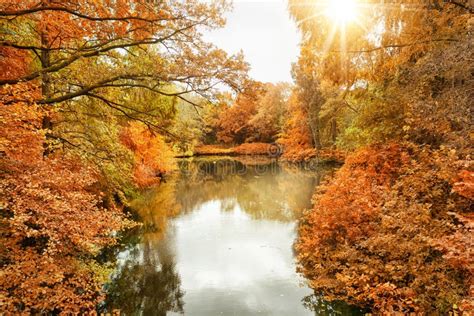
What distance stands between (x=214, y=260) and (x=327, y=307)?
157 inches

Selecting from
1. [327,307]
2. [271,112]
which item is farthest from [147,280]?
[271,112]

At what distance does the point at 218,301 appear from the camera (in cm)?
712

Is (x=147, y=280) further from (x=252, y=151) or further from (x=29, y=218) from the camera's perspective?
(x=252, y=151)

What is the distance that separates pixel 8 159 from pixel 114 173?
11.7ft

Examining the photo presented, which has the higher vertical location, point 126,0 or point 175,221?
point 126,0

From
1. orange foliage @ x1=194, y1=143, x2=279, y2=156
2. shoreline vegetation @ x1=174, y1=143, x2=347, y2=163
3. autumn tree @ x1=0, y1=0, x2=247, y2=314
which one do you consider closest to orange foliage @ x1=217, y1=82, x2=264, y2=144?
shoreline vegetation @ x1=174, y1=143, x2=347, y2=163

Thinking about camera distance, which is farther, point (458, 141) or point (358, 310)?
point (358, 310)

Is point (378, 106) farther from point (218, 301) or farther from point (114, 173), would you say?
point (114, 173)

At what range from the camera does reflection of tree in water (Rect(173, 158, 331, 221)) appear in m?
14.7

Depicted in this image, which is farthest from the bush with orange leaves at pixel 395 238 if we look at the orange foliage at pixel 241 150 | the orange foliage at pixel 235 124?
the orange foliage at pixel 235 124

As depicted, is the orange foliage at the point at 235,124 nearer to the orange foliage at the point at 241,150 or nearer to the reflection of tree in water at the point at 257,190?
the orange foliage at the point at 241,150

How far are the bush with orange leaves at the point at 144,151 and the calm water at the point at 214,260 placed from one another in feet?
5.31

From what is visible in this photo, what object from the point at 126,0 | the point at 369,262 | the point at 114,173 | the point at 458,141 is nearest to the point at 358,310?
the point at 369,262

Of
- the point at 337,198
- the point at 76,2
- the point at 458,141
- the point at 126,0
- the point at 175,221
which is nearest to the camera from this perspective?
the point at 76,2
